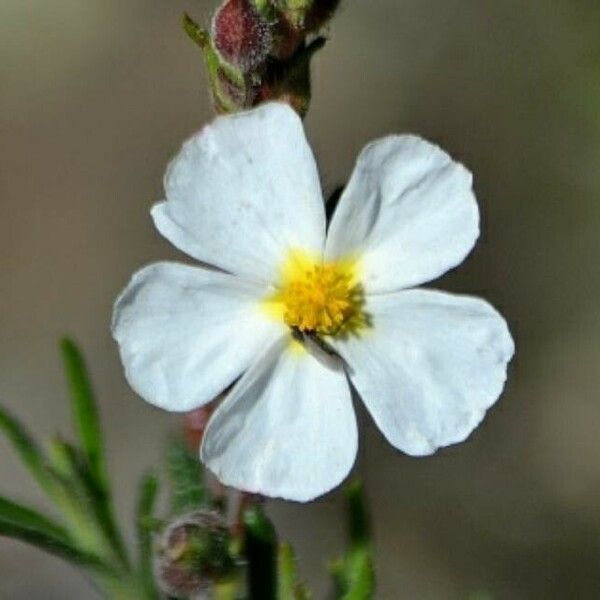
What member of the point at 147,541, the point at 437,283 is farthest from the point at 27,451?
the point at 437,283

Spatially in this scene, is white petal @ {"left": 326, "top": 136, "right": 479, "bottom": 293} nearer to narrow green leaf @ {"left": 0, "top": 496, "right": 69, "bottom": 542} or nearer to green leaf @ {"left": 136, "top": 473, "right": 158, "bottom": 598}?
green leaf @ {"left": 136, "top": 473, "right": 158, "bottom": 598}

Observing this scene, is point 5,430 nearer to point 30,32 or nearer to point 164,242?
point 164,242

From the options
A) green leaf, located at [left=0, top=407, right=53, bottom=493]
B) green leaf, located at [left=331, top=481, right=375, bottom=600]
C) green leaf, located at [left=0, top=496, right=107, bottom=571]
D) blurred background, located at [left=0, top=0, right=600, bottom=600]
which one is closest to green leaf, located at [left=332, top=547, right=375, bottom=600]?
green leaf, located at [left=331, top=481, right=375, bottom=600]

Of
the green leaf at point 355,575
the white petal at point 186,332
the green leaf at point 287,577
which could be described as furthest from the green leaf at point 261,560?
the white petal at point 186,332

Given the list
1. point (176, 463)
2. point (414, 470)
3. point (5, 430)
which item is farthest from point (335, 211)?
point (414, 470)

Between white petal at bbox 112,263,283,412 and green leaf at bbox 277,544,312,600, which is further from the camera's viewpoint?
green leaf at bbox 277,544,312,600

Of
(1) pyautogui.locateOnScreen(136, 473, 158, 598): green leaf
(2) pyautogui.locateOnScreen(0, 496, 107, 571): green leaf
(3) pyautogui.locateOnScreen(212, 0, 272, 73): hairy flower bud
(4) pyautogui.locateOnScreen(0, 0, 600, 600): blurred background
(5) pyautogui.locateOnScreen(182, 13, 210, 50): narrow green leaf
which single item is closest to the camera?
(3) pyautogui.locateOnScreen(212, 0, 272, 73): hairy flower bud

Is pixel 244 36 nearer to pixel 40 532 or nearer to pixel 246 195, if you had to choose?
pixel 246 195
